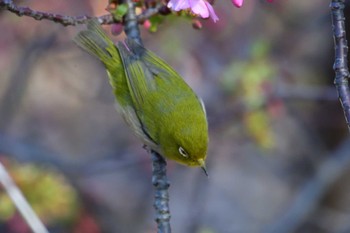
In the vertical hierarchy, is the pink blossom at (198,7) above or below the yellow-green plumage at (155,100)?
below

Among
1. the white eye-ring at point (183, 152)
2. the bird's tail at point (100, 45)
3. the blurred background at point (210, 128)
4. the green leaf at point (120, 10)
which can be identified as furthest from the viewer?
the blurred background at point (210, 128)

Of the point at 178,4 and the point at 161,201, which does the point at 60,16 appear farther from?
the point at 161,201

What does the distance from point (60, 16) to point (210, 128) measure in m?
3.85

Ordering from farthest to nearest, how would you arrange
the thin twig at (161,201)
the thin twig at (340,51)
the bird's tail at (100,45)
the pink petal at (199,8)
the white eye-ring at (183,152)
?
1. the bird's tail at (100,45)
2. the white eye-ring at (183,152)
3. the thin twig at (161,201)
4. the pink petal at (199,8)
5. the thin twig at (340,51)

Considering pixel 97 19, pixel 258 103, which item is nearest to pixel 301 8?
pixel 258 103

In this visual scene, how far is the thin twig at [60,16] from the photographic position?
3.17m

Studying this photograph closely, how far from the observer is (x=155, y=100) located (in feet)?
15.0

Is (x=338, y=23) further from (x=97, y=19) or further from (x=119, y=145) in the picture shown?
(x=119, y=145)

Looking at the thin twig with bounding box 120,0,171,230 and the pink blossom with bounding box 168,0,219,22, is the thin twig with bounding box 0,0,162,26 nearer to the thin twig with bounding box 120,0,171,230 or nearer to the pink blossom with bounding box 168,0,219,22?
the thin twig with bounding box 120,0,171,230

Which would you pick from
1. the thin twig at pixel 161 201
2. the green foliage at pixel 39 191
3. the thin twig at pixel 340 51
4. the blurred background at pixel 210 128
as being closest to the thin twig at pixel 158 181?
the thin twig at pixel 161 201

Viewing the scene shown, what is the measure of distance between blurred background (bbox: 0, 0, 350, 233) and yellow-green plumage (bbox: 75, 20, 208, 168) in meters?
1.19

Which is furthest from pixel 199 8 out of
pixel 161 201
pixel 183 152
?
pixel 183 152

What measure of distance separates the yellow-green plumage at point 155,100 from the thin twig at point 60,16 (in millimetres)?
502

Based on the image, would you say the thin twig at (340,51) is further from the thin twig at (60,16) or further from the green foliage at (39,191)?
the green foliage at (39,191)
